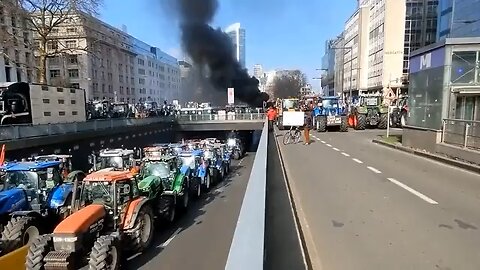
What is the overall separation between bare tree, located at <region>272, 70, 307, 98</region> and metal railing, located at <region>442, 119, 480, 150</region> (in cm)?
8241

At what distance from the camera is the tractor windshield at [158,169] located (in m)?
14.7

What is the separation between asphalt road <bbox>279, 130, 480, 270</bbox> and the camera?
482 centimetres

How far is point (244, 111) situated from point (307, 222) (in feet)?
125

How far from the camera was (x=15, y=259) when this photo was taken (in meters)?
7.80

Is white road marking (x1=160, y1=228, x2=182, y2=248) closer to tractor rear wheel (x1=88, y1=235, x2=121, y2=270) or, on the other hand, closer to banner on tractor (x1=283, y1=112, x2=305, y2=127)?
tractor rear wheel (x1=88, y1=235, x2=121, y2=270)

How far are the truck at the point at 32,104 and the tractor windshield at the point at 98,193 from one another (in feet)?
46.9

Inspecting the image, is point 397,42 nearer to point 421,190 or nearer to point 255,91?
point 255,91

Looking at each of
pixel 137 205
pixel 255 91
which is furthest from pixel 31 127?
pixel 255 91

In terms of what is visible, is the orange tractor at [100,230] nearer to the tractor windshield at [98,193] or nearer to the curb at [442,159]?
the tractor windshield at [98,193]

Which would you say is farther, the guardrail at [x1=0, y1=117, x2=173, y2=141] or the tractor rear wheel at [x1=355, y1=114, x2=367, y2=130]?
the tractor rear wheel at [x1=355, y1=114, x2=367, y2=130]

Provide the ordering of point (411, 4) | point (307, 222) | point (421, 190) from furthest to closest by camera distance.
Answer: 1. point (411, 4)
2. point (421, 190)
3. point (307, 222)

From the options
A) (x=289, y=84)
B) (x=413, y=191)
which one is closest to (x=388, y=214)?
(x=413, y=191)

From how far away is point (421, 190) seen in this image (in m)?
8.61

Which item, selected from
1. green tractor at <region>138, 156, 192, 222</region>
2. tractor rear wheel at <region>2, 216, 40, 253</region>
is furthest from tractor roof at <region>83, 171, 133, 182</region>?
green tractor at <region>138, 156, 192, 222</region>
